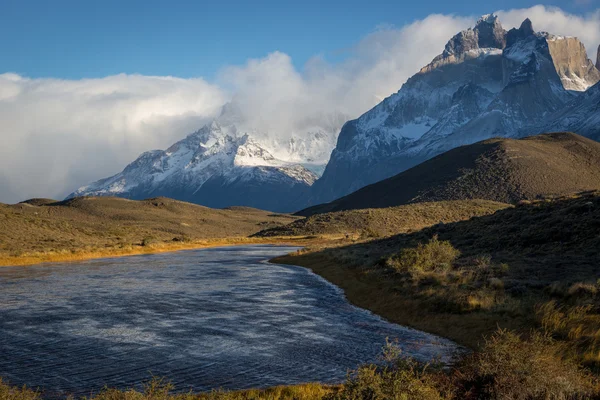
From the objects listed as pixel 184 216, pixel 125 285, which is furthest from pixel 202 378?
pixel 184 216

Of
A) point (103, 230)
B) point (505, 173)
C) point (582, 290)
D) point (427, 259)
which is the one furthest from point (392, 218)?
point (582, 290)

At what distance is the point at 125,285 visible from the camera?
3909 centimetres

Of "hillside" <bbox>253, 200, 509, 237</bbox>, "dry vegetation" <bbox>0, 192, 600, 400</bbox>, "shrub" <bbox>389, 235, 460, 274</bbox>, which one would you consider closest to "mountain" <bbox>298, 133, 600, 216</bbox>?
"hillside" <bbox>253, 200, 509, 237</bbox>

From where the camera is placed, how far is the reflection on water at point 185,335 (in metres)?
16.8

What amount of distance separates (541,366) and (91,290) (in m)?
30.0

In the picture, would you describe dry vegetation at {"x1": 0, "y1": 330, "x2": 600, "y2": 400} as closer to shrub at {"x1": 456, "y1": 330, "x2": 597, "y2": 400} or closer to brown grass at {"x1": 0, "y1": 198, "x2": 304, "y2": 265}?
shrub at {"x1": 456, "y1": 330, "x2": 597, "y2": 400}

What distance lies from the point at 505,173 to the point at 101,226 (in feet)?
384

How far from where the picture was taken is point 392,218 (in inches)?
5064

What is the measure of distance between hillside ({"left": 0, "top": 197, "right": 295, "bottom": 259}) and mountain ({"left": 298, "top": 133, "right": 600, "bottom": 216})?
54791 mm

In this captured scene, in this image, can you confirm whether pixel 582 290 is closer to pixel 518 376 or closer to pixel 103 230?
pixel 518 376

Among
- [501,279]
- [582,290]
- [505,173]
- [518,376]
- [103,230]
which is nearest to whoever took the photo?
[518,376]

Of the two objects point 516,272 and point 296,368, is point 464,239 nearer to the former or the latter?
point 516,272

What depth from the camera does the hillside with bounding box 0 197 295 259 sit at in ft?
278

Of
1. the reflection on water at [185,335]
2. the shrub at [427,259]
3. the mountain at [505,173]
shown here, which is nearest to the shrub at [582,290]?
the reflection on water at [185,335]
